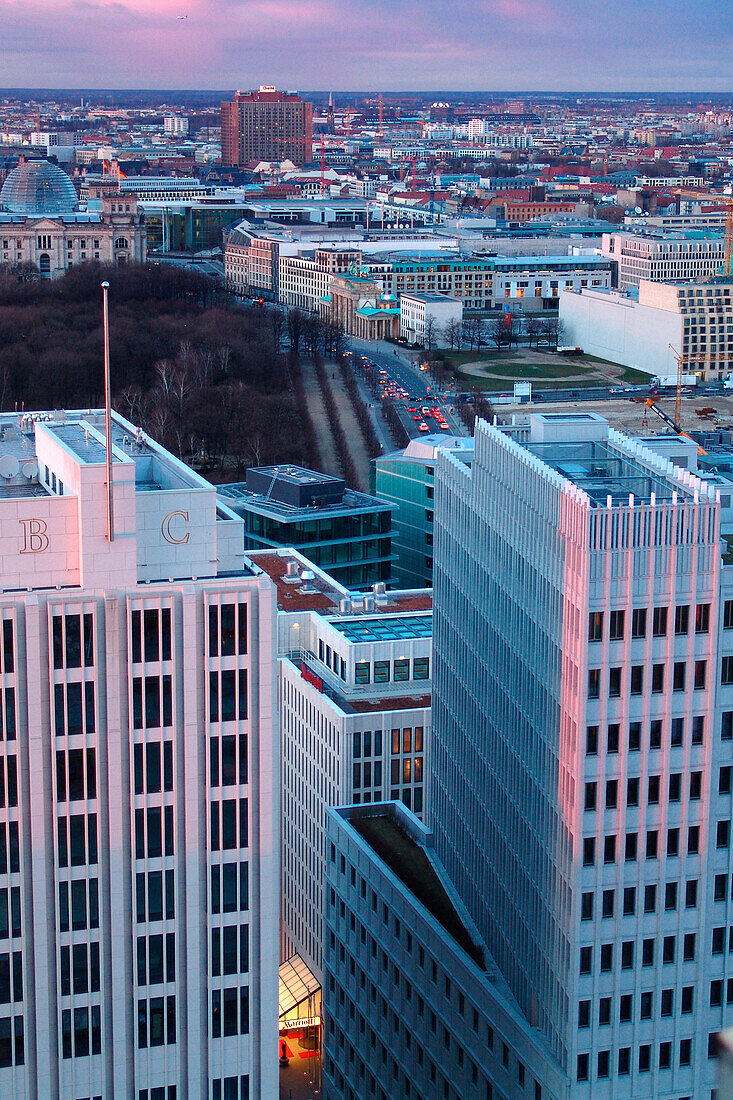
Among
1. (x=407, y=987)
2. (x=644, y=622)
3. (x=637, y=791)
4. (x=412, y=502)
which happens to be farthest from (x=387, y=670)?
(x=412, y=502)

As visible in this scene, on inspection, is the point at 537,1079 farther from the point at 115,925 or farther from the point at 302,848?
the point at 302,848

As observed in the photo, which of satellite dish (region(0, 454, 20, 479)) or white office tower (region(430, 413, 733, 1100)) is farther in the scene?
satellite dish (region(0, 454, 20, 479))

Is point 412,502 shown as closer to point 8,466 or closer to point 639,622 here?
point 8,466

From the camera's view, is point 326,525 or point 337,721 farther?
point 326,525

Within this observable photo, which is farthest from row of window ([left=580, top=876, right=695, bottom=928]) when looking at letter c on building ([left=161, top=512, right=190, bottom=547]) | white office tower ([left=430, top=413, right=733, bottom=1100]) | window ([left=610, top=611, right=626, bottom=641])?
letter c on building ([left=161, top=512, right=190, bottom=547])

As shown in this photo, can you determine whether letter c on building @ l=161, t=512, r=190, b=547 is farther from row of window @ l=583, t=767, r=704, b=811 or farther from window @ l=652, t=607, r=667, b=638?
row of window @ l=583, t=767, r=704, b=811

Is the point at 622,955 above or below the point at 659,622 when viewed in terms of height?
below
